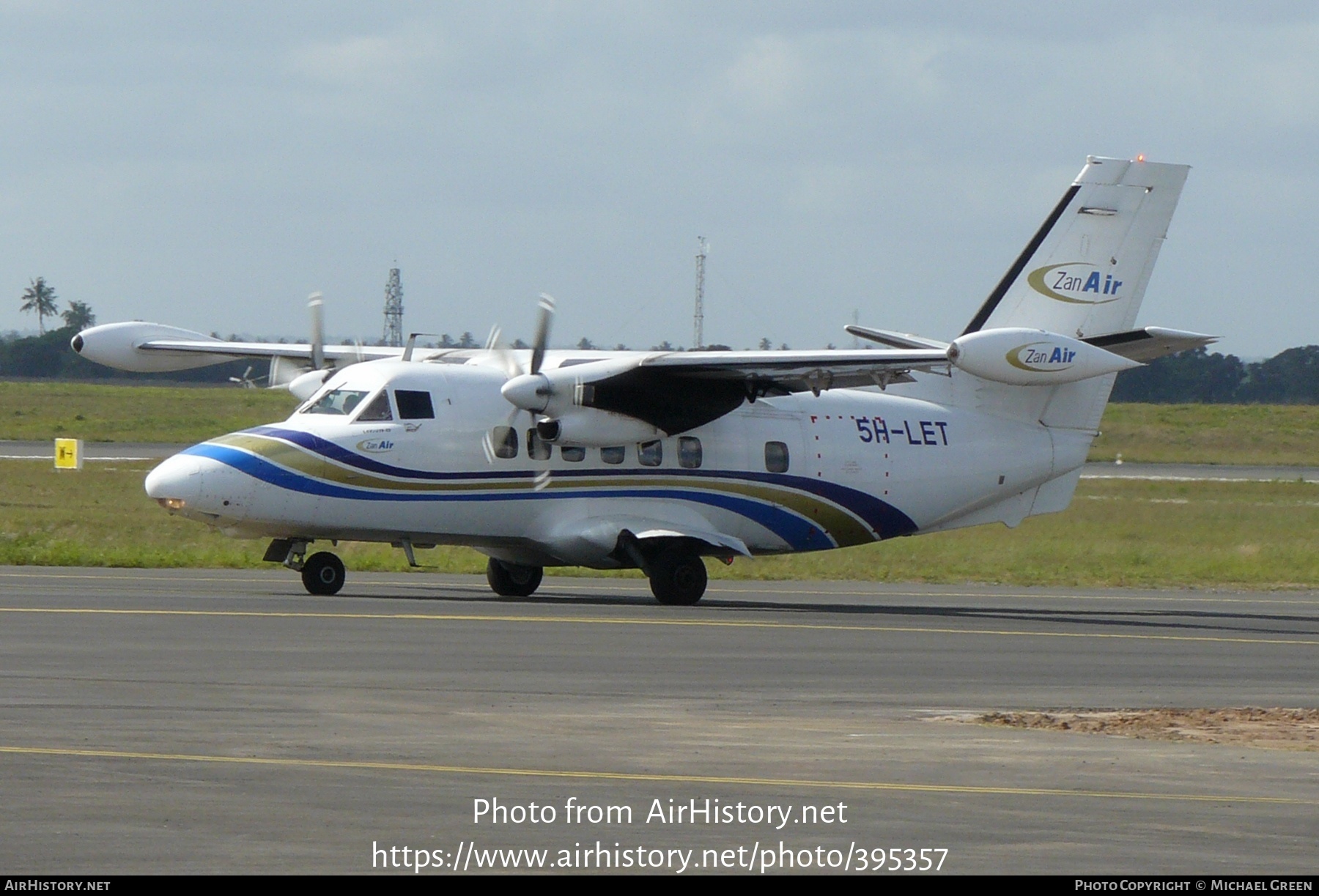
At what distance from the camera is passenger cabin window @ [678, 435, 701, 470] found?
25.0 m

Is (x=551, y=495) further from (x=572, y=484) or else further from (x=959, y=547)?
(x=959, y=547)

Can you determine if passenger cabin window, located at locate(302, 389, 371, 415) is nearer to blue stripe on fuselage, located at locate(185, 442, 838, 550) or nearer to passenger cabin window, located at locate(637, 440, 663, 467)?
blue stripe on fuselage, located at locate(185, 442, 838, 550)

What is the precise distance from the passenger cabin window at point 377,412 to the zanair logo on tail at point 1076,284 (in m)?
9.81

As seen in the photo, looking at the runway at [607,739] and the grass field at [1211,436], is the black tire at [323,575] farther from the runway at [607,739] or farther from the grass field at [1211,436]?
the grass field at [1211,436]

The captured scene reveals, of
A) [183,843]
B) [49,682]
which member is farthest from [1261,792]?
[49,682]

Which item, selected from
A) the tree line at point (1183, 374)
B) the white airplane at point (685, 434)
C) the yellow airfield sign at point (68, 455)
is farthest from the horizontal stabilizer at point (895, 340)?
the tree line at point (1183, 374)

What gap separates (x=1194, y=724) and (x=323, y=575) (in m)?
12.7

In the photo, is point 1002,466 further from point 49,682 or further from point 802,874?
point 802,874

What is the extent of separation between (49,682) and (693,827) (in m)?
6.94

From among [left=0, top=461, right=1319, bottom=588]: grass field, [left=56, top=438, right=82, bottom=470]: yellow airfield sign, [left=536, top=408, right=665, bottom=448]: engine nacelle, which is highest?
[left=536, top=408, right=665, bottom=448]: engine nacelle

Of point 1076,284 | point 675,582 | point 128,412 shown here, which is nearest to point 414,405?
point 675,582

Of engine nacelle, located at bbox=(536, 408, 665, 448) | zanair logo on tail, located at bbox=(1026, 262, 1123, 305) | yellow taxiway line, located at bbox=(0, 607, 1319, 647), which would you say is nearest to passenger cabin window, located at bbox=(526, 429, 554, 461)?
engine nacelle, located at bbox=(536, 408, 665, 448)

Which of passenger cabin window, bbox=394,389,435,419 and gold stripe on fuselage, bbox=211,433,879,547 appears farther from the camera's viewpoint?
passenger cabin window, bbox=394,389,435,419

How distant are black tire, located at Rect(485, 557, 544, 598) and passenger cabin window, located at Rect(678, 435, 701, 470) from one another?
2.43 meters
